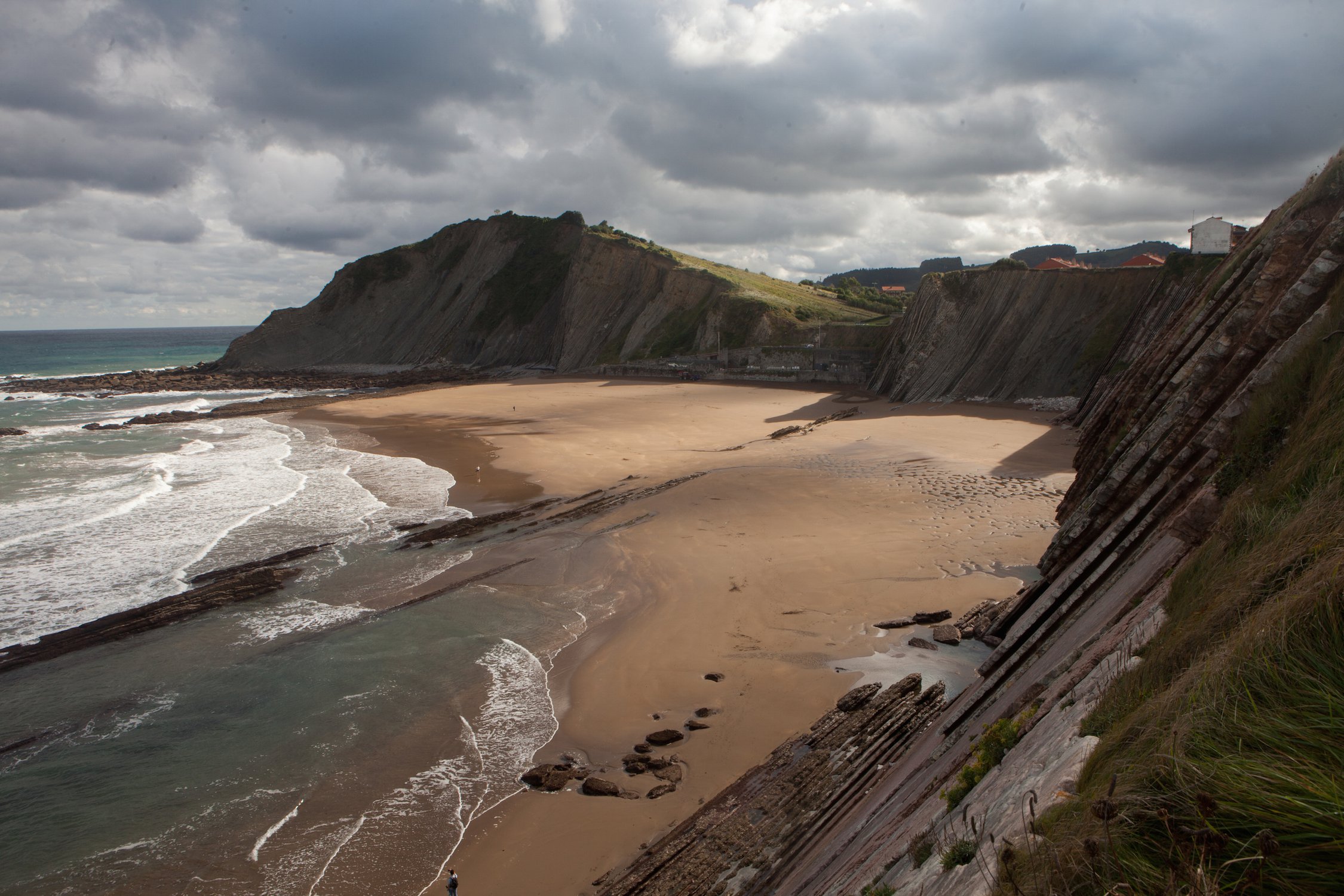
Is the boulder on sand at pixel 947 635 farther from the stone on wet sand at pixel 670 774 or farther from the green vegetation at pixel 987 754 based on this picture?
the green vegetation at pixel 987 754

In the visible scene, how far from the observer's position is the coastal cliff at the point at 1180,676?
8.34 feet

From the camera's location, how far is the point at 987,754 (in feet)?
16.2

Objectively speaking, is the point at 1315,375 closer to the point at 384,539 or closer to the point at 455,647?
the point at 455,647

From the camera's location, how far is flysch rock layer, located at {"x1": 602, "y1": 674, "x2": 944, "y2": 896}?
7262 millimetres

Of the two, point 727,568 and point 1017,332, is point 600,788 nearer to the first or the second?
point 727,568

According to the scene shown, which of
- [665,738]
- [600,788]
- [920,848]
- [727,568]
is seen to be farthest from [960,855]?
[727,568]

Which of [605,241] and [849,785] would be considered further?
[605,241]

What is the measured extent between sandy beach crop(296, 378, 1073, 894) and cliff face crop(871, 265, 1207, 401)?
3940 mm

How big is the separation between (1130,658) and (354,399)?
53.2m

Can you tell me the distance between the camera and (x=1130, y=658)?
15.2 feet

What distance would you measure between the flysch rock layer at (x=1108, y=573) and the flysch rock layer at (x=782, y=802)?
0.48 meters

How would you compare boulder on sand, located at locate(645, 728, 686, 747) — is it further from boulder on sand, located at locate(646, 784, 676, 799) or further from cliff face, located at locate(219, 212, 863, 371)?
cliff face, located at locate(219, 212, 863, 371)

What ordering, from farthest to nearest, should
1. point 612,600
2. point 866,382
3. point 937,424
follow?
1. point 866,382
2. point 937,424
3. point 612,600

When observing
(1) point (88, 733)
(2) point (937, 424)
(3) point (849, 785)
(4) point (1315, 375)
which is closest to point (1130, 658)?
(4) point (1315, 375)
